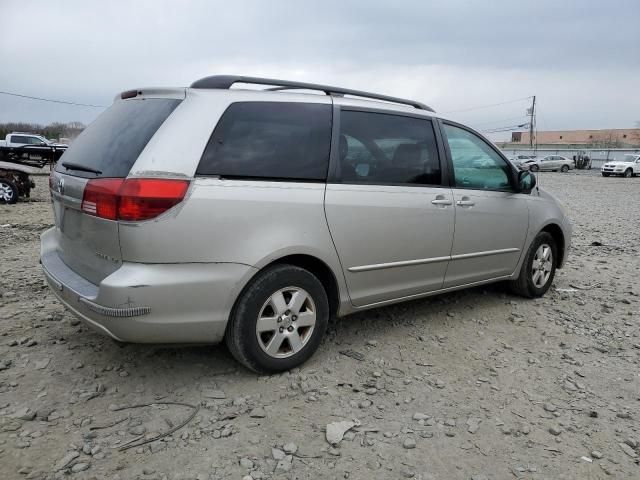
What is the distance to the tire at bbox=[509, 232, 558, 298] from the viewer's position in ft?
16.0

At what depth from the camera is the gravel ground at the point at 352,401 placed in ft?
8.03

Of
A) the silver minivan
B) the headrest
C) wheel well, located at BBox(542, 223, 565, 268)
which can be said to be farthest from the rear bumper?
wheel well, located at BBox(542, 223, 565, 268)

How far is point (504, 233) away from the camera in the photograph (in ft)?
A: 14.8

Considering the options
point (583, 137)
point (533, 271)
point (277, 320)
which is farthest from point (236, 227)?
point (583, 137)

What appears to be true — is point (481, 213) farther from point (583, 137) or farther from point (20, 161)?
point (583, 137)

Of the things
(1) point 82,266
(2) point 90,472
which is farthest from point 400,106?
(2) point 90,472

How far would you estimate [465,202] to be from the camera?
4.09 m

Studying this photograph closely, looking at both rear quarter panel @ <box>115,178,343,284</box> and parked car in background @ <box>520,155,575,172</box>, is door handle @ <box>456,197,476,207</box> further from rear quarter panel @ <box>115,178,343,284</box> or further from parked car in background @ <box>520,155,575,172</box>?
parked car in background @ <box>520,155,575,172</box>

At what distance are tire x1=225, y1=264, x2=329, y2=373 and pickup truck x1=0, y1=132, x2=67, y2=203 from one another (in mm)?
5254

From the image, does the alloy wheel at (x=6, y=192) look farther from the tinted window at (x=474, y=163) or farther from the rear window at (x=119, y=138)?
the tinted window at (x=474, y=163)

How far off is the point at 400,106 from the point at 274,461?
269 cm

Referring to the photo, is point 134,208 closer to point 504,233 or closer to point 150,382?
point 150,382

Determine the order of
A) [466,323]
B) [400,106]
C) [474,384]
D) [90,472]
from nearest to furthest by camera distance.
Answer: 1. [90,472]
2. [474,384]
3. [400,106]
4. [466,323]

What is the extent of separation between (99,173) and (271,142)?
3.21 feet
